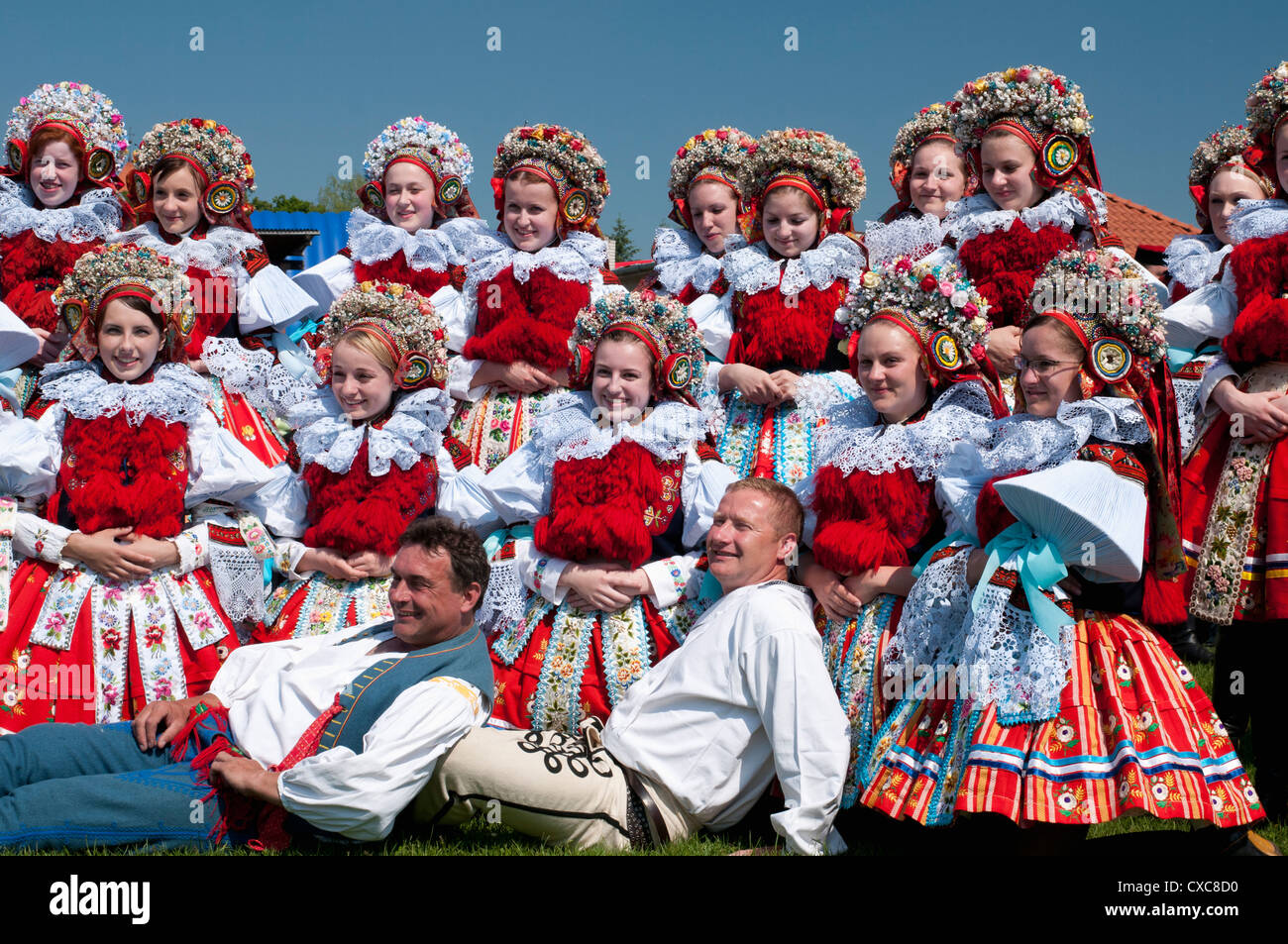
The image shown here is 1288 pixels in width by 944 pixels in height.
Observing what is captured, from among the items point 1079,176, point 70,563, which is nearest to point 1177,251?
point 1079,176

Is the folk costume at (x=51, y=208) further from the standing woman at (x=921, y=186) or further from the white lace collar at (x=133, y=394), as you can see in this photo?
the standing woman at (x=921, y=186)

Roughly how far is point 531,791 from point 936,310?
7.15ft

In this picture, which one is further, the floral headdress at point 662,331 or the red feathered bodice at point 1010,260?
the red feathered bodice at point 1010,260

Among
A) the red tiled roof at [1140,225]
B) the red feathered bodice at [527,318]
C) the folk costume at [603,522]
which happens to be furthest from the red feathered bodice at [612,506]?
the red tiled roof at [1140,225]

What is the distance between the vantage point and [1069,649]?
11.7 feet

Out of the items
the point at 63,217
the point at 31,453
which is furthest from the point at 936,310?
the point at 63,217

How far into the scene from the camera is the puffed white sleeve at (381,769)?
3.48 metres

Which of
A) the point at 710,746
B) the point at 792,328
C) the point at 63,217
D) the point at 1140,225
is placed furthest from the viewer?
the point at 1140,225

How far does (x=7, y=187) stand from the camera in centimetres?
646

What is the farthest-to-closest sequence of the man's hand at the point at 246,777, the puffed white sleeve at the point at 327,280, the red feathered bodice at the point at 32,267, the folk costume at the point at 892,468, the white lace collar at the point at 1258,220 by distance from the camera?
1. the puffed white sleeve at the point at 327,280
2. the red feathered bodice at the point at 32,267
3. the white lace collar at the point at 1258,220
4. the folk costume at the point at 892,468
5. the man's hand at the point at 246,777

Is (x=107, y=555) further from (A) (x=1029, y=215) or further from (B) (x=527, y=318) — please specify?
(A) (x=1029, y=215)

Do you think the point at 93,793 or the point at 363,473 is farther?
the point at 363,473

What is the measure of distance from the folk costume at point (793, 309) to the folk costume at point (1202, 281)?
4.35 feet

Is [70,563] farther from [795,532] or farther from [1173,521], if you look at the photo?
[1173,521]
